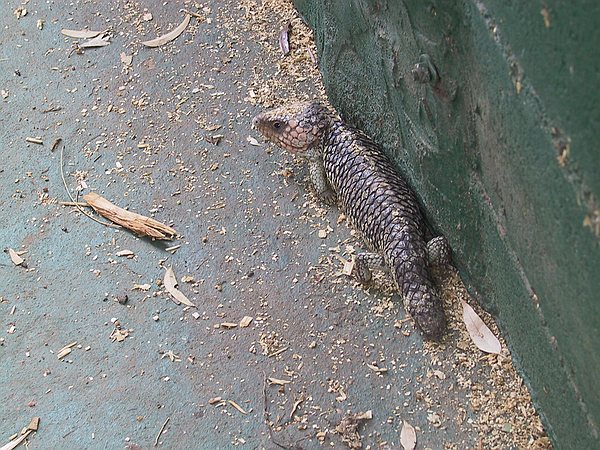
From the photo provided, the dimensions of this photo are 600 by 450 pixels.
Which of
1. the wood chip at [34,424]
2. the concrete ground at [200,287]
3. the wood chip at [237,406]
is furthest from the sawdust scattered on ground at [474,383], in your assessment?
the wood chip at [34,424]

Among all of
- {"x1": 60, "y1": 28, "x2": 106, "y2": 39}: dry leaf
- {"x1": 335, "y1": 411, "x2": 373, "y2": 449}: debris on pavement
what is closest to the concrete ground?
{"x1": 335, "y1": 411, "x2": 373, "y2": 449}: debris on pavement

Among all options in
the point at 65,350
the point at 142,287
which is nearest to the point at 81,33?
the point at 142,287

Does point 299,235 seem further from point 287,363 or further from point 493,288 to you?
point 493,288

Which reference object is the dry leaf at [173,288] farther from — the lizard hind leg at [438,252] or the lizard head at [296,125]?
the lizard hind leg at [438,252]

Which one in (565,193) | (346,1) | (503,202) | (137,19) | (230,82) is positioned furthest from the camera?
(137,19)

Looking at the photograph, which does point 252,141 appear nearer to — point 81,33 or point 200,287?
point 200,287

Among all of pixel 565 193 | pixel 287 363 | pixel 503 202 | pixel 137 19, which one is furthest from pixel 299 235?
pixel 137 19

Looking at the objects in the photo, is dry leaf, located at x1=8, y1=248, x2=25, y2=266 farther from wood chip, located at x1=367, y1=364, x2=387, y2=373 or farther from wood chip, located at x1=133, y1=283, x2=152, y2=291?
wood chip, located at x1=367, y1=364, x2=387, y2=373
